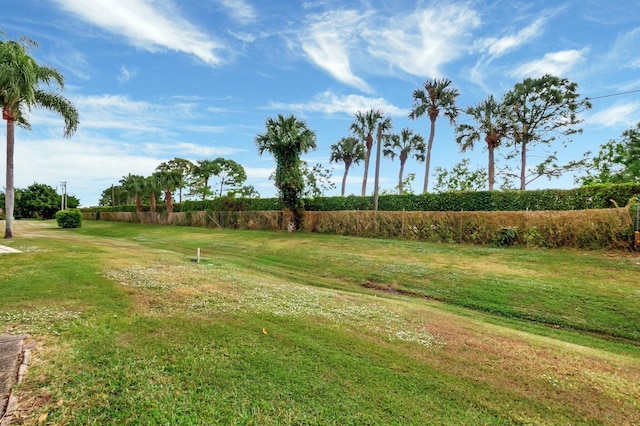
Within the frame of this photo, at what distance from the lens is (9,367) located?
2941mm

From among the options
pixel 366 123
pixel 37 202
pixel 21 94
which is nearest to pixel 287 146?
pixel 366 123

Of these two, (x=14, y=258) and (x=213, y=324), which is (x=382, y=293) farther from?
(x=14, y=258)

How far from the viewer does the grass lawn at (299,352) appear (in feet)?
8.85

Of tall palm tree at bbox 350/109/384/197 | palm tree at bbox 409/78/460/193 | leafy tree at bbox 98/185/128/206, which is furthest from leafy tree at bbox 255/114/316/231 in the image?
leafy tree at bbox 98/185/128/206

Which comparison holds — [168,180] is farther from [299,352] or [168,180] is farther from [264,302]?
[299,352]

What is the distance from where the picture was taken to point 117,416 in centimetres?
243

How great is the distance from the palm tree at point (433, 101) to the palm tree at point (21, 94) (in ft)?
82.5

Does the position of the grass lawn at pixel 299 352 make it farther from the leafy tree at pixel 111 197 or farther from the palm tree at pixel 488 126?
the leafy tree at pixel 111 197

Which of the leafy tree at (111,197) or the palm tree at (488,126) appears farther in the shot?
the leafy tree at (111,197)

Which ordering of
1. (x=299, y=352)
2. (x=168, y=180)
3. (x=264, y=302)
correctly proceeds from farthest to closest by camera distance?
(x=168, y=180), (x=264, y=302), (x=299, y=352)

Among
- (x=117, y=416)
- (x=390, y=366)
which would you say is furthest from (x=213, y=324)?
(x=390, y=366)

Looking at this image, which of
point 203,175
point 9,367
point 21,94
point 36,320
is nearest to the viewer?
point 9,367

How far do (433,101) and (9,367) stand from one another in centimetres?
3113

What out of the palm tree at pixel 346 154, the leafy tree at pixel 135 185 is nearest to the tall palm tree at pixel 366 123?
the palm tree at pixel 346 154
